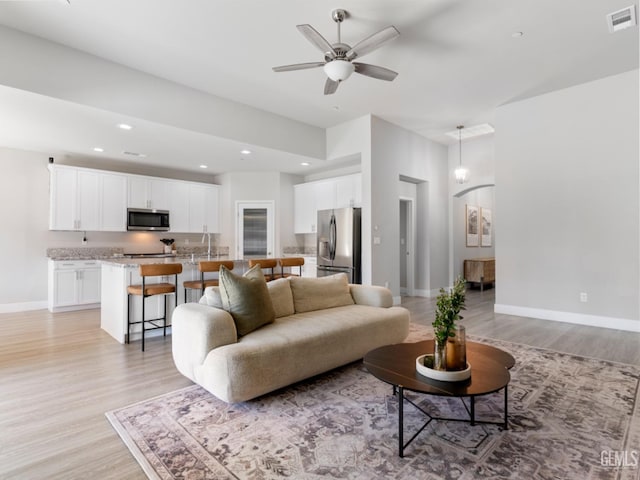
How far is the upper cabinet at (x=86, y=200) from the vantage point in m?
5.86

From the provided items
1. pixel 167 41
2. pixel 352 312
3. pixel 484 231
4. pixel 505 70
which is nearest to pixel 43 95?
pixel 167 41

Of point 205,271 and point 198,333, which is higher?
point 205,271

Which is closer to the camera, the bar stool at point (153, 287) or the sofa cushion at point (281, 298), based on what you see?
the sofa cushion at point (281, 298)

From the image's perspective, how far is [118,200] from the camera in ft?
21.4

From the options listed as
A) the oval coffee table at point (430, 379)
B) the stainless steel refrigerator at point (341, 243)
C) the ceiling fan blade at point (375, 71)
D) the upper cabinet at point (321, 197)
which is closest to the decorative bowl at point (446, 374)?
the oval coffee table at point (430, 379)

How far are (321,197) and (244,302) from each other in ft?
15.0

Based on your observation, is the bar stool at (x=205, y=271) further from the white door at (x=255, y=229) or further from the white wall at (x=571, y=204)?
the white wall at (x=571, y=204)

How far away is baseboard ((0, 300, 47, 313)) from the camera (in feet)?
18.5

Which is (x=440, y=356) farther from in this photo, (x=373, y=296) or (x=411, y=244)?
(x=411, y=244)

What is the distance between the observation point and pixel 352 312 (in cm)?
340

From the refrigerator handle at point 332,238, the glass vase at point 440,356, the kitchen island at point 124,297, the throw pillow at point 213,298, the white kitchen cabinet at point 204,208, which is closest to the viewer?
the glass vase at point 440,356

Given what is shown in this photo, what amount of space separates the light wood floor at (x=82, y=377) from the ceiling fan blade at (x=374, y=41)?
324cm

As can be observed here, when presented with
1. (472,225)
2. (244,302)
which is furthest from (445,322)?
(472,225)

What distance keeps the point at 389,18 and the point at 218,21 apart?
1.64 meters
